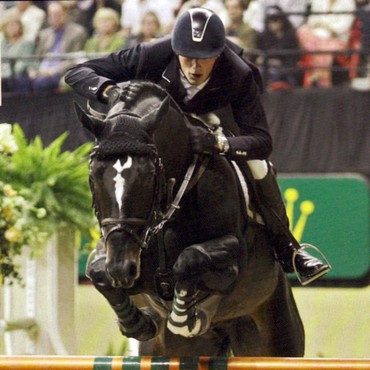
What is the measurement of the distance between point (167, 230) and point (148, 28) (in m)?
4.57

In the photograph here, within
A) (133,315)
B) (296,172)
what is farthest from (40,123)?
(133,315)

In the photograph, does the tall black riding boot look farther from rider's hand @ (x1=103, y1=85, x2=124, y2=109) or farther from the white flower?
the white flower

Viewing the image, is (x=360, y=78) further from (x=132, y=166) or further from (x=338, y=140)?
(x=132, y=166)

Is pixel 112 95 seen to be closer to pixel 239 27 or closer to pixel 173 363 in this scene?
pixel 173 363

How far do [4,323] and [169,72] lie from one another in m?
2.79

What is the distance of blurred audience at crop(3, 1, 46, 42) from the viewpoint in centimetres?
824

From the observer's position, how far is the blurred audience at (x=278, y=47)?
296 inches

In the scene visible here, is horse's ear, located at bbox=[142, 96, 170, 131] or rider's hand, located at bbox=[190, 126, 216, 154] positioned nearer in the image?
horse's ear, located at bbox=[142, 96, 170, 131]

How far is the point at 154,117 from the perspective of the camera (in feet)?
10.5

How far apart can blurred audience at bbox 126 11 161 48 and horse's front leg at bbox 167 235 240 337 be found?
179 inches

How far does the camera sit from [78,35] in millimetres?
8062

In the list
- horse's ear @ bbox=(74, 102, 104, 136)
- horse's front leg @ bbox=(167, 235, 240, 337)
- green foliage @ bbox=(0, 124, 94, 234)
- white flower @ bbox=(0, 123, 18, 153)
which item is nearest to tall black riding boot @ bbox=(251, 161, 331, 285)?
horse's front leg @ bbox=(167, 235, 240, 337)

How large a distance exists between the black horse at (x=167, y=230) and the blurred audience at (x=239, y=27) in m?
3.70

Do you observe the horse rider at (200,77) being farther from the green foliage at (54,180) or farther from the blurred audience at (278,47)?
the blurred audience at (278,47)
